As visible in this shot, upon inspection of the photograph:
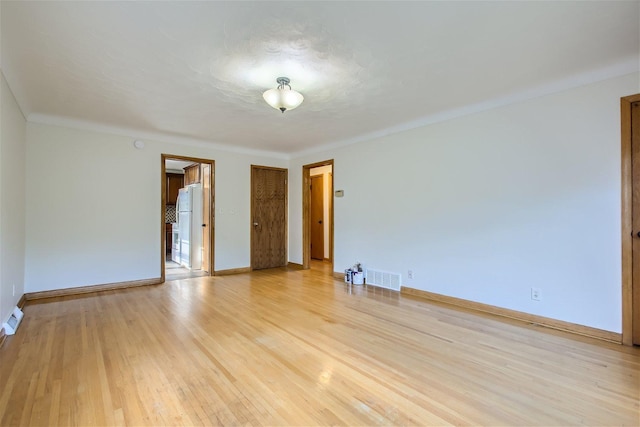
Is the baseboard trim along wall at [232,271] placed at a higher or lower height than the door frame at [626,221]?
lower

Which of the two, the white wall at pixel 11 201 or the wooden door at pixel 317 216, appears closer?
the white wall at pixel 11 201

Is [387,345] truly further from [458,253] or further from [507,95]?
[507,95]

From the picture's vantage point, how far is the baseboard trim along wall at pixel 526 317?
2.65 metres

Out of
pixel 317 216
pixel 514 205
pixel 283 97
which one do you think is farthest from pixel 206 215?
pixel 514 205

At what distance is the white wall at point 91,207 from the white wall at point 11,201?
0.22 metres

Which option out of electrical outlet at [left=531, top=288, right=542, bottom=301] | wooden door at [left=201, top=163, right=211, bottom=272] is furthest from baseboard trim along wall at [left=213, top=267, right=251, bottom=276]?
electrical outlet at [left=531, top=288, right=542, bottom=301]

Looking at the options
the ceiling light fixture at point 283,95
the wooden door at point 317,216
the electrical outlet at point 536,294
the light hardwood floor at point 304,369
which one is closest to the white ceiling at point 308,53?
the ceiling light fixture at point 283,95

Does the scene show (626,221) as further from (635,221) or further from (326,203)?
(326,203)

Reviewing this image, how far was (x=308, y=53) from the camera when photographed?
238cm

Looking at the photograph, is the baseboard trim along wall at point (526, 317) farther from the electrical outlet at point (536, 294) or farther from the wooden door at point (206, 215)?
the wooden door at point (206, 215)

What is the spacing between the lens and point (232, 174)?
5719mm

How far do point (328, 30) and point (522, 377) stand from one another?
2.70m

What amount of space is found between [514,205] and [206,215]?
16.5ft

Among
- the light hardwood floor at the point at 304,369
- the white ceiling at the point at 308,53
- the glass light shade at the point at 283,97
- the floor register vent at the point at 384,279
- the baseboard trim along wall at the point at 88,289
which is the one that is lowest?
the light hardwood floor at the point at 304,369
